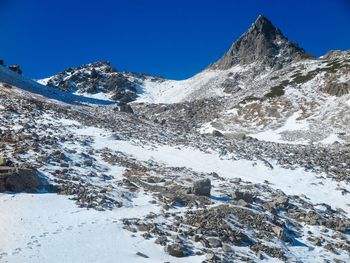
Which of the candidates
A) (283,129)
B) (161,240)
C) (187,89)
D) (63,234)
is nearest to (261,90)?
(283,129)

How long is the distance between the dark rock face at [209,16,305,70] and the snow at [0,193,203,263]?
128 metres

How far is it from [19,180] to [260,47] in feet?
462

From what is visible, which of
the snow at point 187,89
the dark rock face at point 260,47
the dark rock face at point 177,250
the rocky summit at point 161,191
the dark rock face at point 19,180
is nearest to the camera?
the dark rock face at point 177,250

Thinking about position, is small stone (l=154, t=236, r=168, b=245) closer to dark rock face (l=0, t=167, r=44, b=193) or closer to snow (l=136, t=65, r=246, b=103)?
dark rock face (l=0, t=167, r=44, b=193)

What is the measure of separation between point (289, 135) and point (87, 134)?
29.8 meters

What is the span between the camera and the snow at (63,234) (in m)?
16.4

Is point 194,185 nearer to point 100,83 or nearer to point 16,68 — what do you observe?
point 16,68

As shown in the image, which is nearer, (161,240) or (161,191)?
(161,240)

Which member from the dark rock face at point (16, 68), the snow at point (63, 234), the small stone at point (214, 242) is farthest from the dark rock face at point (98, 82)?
the small stone at point (214, 242)

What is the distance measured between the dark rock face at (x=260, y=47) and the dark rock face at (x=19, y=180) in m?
126

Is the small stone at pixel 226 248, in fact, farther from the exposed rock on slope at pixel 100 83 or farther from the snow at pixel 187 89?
the exposed rock on slope at pixel 100 83

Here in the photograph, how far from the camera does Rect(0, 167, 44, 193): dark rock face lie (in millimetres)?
21984

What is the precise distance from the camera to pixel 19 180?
73.5 feet

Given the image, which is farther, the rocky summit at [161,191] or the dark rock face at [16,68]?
the dark rock face at [16,68]
